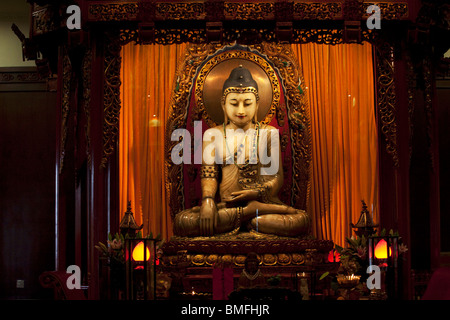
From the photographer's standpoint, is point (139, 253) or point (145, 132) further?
point (145, 132)

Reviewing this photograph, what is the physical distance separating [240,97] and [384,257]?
2637mm

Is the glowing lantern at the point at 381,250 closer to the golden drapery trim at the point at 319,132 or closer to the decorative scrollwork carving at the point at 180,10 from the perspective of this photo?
the golden drapery trim at the point at 319,132

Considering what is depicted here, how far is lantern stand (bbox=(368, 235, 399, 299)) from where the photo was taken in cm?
484

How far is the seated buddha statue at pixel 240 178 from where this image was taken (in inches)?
256

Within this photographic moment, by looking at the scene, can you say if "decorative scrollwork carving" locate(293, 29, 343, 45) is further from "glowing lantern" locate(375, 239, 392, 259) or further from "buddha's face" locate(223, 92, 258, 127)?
"glowing lantern" locate(375, 239, 392, 259)

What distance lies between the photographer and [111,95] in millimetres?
5895

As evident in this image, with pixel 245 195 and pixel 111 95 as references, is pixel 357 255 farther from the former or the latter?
pixel 111 95

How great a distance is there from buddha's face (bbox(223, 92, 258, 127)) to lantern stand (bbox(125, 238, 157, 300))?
2546 millimetres

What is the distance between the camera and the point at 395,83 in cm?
589

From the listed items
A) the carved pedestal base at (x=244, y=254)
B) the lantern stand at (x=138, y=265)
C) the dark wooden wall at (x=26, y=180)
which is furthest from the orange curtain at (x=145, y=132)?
the lantern stand at (x=138, y=265)

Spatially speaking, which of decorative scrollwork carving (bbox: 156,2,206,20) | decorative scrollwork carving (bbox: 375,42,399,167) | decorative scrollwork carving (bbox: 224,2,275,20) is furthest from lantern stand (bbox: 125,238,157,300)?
decorative scrollwork carving (bbox: 375,42,399,167)

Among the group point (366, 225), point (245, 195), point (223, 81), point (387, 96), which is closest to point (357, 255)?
point (366, 225)

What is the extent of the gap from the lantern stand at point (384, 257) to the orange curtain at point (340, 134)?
1600mm

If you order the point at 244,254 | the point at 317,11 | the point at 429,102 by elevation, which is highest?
the point at 317,11
